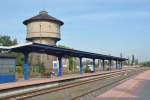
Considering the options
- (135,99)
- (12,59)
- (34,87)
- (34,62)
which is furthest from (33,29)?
(135,99)

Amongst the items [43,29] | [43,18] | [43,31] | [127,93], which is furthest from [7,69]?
[43,18]

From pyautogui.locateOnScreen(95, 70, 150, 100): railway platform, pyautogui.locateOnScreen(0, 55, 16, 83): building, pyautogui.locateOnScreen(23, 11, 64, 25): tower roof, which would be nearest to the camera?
pyautogui.locateOnScreen(95, 70, 150, 100): railway platform

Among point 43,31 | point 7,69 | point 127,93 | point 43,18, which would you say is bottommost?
point 127,93

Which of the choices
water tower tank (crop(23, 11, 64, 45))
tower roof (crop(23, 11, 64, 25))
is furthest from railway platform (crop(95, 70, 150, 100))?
tower roof (crop(23, 11, 64, 25))

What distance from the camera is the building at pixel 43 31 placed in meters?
65.2

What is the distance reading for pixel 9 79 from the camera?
31.3 metres

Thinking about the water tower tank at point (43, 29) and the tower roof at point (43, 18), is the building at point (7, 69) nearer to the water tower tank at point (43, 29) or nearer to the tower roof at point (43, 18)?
the water tower tank at point (43, 29)

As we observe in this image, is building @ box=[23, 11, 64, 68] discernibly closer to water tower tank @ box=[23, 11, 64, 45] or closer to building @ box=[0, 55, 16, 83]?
water tower tank @ box=[23, 11, 64, 45]

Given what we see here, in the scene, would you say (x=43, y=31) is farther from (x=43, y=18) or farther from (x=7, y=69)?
(x=7, y=69)

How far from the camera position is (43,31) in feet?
214

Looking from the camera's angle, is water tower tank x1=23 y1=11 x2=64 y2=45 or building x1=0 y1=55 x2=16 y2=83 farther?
water tower tank x1=23 y1=11 x2=64 y2=45

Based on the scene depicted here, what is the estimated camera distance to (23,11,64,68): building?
6519 cm

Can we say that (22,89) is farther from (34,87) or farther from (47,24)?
(47,24)

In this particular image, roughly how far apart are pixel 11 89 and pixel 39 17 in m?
48.1
